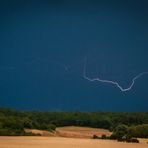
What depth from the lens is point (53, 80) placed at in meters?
6.67

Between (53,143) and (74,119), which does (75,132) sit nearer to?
(74,119)

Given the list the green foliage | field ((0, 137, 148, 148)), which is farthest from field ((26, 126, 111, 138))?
field ((0, 137, 148, 148))

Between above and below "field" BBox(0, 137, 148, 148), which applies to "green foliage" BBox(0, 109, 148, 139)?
above

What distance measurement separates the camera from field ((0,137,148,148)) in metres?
5.04

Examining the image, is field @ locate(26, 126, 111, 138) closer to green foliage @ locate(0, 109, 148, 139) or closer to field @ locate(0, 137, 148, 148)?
green foliage @ locate(0, 109, 148, 139)

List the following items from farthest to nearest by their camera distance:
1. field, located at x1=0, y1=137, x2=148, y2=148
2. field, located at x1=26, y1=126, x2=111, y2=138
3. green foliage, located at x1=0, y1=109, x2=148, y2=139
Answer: green foliage, located at x1=0, y1=109, x2=148, y2=139
field, located at x1=26, y1=126, x2=111, y2=138
field, located at x1=0, y1=137, x2=148, y2=148

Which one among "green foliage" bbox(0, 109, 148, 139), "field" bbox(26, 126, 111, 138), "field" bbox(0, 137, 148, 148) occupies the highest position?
"green foliage" bbox(0, 109, 148, 139)

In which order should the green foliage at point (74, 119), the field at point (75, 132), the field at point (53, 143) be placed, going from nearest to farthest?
1. the field at point (53, 143)
2. the field at point (75, 132)
3. the green foliage at point (74, 119)

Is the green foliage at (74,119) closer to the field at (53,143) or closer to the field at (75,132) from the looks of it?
the field at (75,132)

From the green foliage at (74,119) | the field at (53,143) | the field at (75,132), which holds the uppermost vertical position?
the green foliage at (74,119)

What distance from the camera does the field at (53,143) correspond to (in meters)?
5.04

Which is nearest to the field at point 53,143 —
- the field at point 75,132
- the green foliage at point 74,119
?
the field at point 75,132

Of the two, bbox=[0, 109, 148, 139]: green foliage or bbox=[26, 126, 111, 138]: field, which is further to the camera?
bbox=[0, 109, 148, 139]: green foliage

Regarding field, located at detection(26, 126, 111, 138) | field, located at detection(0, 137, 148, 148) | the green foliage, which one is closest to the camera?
field, located at detection(0, 137, 148, 148)
